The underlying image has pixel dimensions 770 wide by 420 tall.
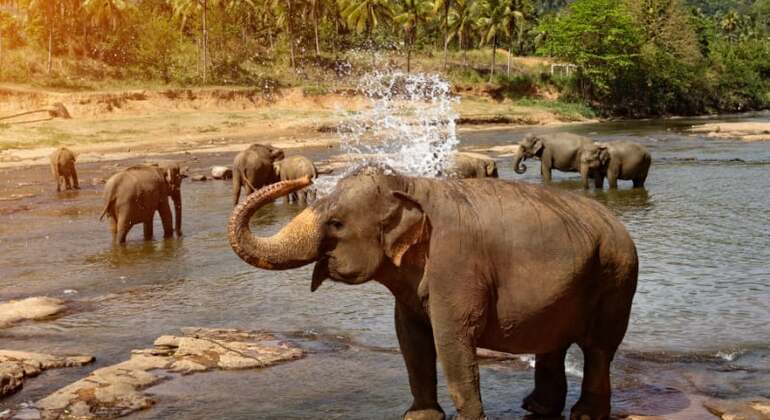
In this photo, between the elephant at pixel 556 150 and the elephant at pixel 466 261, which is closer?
the elephant at pixel 466 261

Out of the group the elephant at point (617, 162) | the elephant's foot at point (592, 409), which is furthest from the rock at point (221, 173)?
the elephant's foot at point (592, 409)

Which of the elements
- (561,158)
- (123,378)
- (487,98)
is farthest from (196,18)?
(123,378)

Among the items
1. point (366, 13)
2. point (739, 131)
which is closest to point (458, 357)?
point (739, 131)

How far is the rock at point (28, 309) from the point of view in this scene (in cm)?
1019

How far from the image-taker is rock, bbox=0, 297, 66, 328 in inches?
401

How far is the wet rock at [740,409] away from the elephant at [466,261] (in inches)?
35.4

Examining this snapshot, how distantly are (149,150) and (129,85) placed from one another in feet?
55.5

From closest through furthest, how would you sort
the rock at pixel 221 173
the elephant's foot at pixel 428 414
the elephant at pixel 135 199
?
the elephant's foot at pixel 428 414
the elephant at pixel 135 199
the rock at pixel 221 173

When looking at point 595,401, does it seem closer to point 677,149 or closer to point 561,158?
point 561,158

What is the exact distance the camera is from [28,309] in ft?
34.7

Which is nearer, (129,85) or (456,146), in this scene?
(456,146)

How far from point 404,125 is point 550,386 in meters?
43.3

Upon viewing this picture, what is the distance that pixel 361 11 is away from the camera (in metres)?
75.6

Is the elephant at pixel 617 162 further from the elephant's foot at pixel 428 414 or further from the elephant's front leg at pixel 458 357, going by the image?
the elephant's front leg at pixel 458 357
